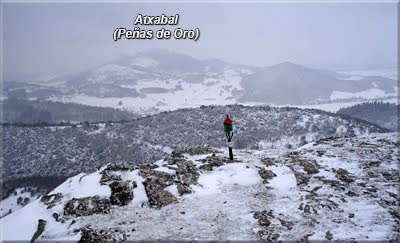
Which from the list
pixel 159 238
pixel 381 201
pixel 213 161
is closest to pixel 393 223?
pixel 381 201

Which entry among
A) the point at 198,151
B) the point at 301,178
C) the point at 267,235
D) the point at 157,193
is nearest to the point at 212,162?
the point at 198,151

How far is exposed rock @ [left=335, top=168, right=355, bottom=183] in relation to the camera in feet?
79.6

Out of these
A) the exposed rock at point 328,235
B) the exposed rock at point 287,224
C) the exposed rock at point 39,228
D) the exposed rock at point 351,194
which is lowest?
the exposed rock at point 39,228

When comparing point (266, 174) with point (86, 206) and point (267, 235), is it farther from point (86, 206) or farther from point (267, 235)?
point (86, 206)

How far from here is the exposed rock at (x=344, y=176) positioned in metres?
24.3

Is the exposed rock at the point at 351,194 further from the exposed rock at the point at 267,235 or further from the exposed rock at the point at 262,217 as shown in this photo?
the exposed rock at the point at 267,235

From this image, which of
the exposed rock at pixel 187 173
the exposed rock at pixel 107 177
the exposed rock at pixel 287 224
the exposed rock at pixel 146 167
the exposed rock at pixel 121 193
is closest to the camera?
the exposed rock at pixel 287 224

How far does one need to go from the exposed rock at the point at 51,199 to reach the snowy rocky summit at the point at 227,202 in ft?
0.32

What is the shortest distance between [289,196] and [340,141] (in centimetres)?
1706

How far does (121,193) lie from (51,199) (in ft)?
20.5

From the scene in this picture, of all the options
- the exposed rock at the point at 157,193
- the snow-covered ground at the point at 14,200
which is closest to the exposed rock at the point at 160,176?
the exposed rock at the point at 157,193

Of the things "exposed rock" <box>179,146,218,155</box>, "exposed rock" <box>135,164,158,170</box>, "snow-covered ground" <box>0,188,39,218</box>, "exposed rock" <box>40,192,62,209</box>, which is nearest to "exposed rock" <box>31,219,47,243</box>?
"exposed rock" <box>40,192,62,209</box>

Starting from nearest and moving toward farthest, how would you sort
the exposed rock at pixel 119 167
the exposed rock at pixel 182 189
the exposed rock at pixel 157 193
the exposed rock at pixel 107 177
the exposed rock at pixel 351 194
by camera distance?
1. the exposed rock at pixel 351 194
2. the exposed rock at pixel 157 193
3. the exposed rock at pixel 182 189
4. the exposed rock at pixel 107 177
5. the exposed rock at pixel 119 167

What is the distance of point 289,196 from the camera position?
22.6 m
